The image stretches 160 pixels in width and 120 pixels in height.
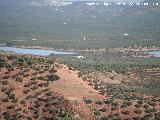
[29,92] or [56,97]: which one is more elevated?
[29,92]

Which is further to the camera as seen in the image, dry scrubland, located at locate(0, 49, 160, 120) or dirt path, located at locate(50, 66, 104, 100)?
dirt path, located at locate(50, 66, 104, 100)

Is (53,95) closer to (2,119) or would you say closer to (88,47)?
(2,119)

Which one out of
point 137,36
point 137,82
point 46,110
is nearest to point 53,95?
point 46,110

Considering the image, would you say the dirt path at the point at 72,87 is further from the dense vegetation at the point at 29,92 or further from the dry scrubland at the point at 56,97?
the dense vegetation at the point at 29,92

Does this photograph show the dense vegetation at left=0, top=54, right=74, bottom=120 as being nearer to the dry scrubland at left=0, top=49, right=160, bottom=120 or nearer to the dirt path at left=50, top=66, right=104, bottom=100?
the dry scrubland at left=0, top=49, right=160, bottom=120

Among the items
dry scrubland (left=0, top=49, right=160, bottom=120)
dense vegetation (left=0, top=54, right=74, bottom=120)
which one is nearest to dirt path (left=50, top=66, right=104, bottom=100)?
dry scrubland (left=0, top=49, right=160, bottom=120)

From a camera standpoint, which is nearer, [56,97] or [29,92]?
[56,97]

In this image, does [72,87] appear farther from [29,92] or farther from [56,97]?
[29,92]

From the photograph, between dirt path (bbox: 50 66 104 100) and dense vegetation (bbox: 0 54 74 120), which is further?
dirt path (bbox: 50 66 104 100)

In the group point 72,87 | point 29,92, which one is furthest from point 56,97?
point 72,87
